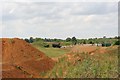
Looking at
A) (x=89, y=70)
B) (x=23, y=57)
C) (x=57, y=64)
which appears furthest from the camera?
(x=23, y=57)

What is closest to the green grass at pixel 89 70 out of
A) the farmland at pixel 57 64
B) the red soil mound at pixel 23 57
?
the farmland at pixel 57 64

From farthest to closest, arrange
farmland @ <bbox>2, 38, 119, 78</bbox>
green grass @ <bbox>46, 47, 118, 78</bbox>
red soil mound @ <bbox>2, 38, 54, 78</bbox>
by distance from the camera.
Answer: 1. red soil mound @ <bbox>2, 38, 54, 78</bbox>
2. farmland @ <bbox>2, 38, 119, 78</bbox>
3. green grass @ <bbox>46, 47, 118, 78</bbox>

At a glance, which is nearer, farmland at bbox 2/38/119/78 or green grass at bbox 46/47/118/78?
green grass at bbox 46/47/118/78

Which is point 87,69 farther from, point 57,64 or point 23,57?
point 23,57

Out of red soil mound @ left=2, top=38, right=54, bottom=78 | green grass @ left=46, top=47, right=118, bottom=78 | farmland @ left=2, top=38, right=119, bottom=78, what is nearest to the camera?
green grass @ left=46, top=47, right=118, bottom=78

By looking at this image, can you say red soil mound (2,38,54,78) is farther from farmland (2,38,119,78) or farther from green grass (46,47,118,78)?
green grass (46,47,118,78)

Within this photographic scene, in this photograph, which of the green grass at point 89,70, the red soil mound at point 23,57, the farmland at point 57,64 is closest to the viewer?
the green grass at point 89,70

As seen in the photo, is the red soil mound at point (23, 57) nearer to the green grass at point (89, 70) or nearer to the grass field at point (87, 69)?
the grass field at point (87, 69)

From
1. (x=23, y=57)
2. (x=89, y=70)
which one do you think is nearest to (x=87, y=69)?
(x=89, y=70)

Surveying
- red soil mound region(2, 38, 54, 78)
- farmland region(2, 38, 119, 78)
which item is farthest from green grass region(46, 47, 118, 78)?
red soil mound region(2, 38, 54, 78)

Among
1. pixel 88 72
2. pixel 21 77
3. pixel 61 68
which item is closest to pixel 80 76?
pixel 88 72

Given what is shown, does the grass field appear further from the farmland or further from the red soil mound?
the red soil mound

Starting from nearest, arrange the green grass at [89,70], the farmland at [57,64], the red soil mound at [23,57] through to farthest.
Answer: the green grass at [89,70] < the farmland at [57,64] < the red soil mound at [23,57]

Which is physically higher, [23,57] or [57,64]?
[23,57]
